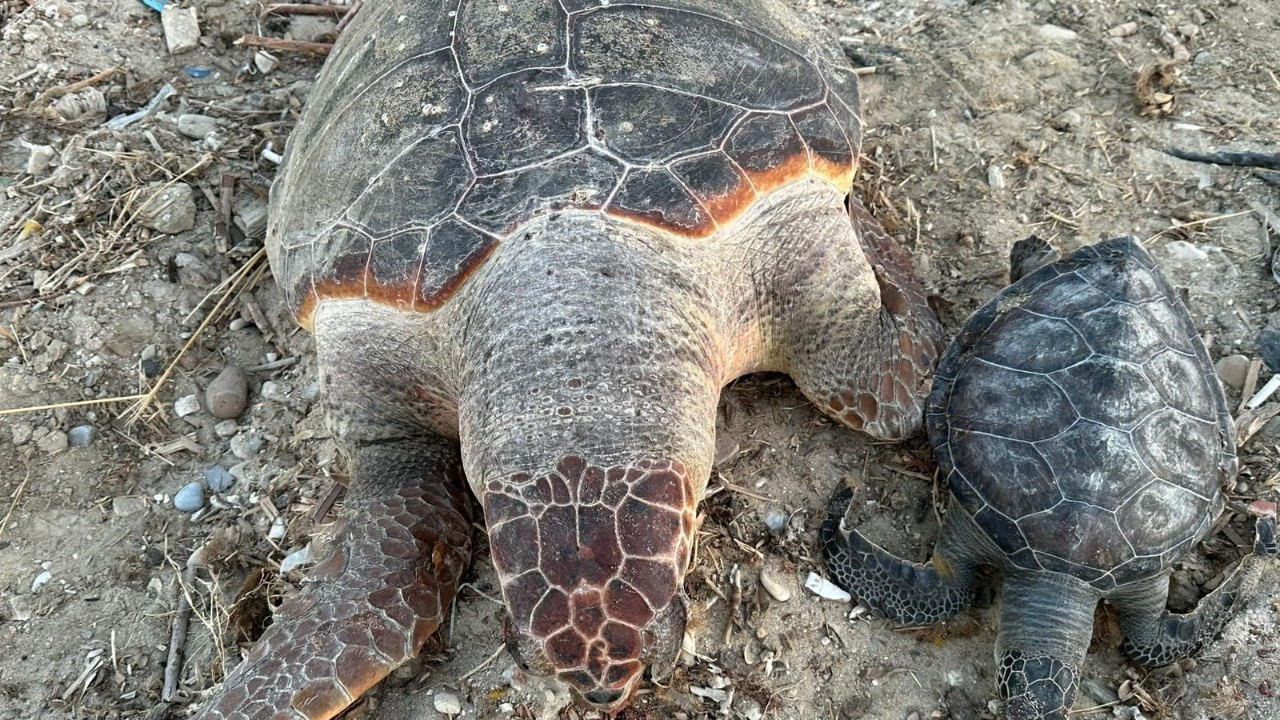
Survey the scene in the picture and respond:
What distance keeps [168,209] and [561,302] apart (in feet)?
8.49

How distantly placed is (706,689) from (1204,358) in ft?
6.43

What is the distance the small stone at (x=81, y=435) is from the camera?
3480 millimetres

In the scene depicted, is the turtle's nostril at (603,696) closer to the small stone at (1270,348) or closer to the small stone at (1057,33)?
the small stone at (1270,348)

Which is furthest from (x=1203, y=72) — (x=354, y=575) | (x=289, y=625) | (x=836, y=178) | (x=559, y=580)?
(x=289, y=625)

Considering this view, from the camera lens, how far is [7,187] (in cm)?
403

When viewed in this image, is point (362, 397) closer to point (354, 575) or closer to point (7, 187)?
point (354, 575)

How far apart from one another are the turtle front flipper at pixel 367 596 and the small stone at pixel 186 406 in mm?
1066

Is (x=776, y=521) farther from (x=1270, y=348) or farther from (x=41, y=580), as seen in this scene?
(x=41, y=580)

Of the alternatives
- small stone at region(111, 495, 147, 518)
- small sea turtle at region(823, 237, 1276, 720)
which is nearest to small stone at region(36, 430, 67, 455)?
small stone at region(111, 495, 147, 518)

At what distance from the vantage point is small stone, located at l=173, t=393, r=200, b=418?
11.8ft

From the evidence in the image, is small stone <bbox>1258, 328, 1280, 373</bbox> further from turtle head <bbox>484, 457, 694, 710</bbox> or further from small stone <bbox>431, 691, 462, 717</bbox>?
small stone <bbox>431, 691, 462, 717</bbox>

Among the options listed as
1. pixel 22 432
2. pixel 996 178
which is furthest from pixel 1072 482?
pixel 22 432

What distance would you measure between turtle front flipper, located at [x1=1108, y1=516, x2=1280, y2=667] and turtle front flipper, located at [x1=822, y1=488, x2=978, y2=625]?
468 millimetres

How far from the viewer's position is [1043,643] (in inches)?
97.6
